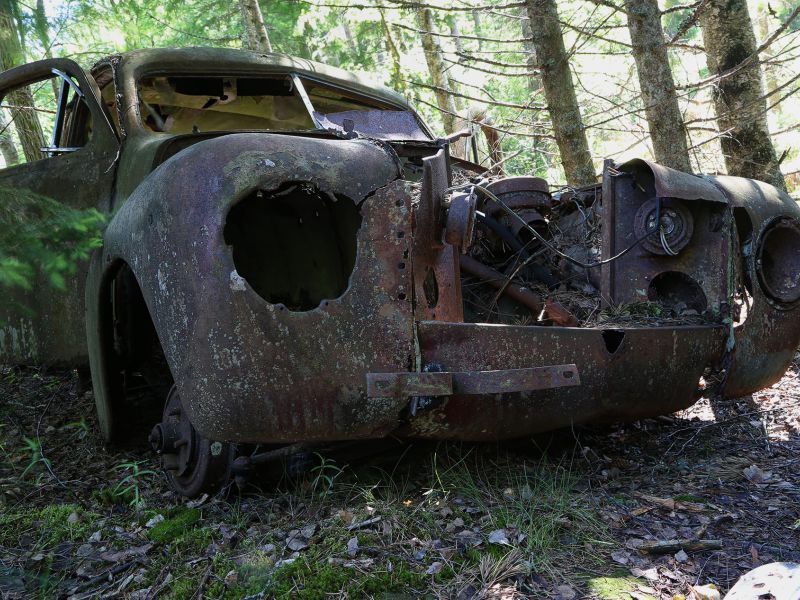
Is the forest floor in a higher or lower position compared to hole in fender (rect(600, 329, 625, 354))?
lower

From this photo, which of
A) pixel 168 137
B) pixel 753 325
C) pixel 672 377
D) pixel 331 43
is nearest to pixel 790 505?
pixel 672 377

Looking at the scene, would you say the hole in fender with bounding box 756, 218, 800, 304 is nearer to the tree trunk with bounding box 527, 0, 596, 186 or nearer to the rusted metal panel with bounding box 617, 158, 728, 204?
the rusted metal panel with bounding box 617, 158, 728, 204

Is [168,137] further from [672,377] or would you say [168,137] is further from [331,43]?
[331,43]

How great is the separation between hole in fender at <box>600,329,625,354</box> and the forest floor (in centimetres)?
57

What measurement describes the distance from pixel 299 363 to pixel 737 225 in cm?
223

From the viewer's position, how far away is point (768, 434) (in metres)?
3.54

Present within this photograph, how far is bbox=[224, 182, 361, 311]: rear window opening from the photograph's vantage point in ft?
9.66

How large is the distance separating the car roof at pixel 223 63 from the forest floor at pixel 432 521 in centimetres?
206

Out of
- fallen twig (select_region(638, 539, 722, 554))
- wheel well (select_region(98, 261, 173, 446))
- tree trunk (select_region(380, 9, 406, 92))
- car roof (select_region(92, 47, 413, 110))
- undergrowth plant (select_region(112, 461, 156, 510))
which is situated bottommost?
fallen twig (select_region(638, 539, 722, 554))

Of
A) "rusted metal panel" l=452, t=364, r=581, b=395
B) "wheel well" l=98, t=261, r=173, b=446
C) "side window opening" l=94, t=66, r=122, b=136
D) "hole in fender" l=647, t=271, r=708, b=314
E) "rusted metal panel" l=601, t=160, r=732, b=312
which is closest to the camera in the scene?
"rusted metal panel" l=452, t=364, r=581, b=395

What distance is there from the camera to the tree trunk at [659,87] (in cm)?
555

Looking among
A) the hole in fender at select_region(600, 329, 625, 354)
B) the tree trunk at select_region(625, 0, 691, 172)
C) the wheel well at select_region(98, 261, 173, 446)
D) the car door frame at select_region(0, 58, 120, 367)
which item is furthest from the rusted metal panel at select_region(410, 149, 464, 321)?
the tree trunk at select_region(625, 0, 691, 172)

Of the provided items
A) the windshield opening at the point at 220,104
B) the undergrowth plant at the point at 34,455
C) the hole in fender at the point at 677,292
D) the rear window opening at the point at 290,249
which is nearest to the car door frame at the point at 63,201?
the windshield opening at the point at 220,104

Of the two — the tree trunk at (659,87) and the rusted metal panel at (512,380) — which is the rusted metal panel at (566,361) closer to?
the rusted metal panel at (512,380)
